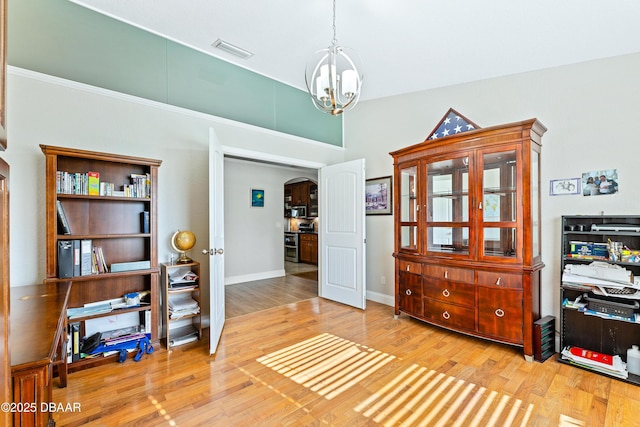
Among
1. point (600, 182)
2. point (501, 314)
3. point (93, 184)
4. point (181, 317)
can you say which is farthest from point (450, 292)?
point (93, 184)

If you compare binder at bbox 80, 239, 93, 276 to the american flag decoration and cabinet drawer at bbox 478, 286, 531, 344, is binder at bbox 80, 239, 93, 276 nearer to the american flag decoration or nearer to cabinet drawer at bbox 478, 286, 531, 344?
cabinet drawer at bbox 478, 286, 531, 344

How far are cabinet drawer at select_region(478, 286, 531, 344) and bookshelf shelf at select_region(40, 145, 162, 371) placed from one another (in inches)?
124

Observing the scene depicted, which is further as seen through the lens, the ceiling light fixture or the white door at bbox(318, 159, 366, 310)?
the white door at bbox(318, 159, 366, 310)

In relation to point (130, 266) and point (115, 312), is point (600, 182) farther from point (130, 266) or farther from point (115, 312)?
point (115, 312)

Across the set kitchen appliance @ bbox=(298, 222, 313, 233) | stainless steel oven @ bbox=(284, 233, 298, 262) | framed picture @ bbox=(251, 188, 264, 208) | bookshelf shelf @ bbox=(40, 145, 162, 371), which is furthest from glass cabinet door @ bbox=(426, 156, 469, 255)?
stainless steel oven @ bbox=(284, 233, 298, 262)

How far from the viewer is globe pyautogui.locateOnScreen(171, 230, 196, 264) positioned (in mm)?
3029

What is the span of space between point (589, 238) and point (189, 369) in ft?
12.2

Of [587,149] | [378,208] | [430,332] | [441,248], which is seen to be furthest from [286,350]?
[587,149]

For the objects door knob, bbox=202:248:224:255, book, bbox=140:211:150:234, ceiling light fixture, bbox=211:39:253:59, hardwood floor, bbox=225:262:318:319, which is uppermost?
ceiling light fixture, bbox=211:39:253:59

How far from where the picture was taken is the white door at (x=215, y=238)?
2803 mm

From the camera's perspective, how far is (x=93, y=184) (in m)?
2.59

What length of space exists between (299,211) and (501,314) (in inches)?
256

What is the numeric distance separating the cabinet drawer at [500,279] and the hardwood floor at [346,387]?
2.12 feet

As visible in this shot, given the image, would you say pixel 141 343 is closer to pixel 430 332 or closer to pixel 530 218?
pixel 430 332
